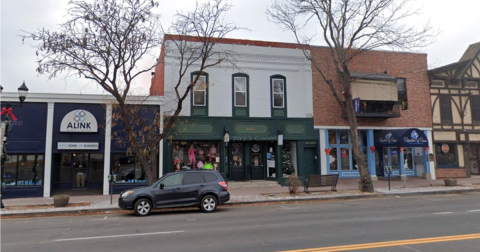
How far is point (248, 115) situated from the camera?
19766 millimetres

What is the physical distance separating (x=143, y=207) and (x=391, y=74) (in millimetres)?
19181

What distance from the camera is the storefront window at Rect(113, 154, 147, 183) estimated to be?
17625mm

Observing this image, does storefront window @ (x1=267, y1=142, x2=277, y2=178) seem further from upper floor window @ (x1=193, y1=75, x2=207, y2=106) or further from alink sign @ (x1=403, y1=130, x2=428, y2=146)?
alink sign @ (x1=403, y1=130, x2=428, y2=146)

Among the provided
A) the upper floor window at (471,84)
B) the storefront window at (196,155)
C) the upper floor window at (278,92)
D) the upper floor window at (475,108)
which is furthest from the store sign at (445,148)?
the storefront window at (196,155)

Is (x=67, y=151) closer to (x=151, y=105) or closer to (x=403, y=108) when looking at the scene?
(x=151, y=105)

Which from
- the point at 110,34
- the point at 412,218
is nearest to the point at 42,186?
the point at 110,34

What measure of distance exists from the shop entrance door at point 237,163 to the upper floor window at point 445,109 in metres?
15.0

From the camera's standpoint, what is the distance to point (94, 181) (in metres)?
17.7

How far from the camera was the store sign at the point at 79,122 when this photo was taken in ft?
55.3

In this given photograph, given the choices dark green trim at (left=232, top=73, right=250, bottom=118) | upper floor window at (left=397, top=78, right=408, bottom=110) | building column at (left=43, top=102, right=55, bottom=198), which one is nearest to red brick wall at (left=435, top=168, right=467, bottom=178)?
upper floor window at (left=397, top=78, right=408, bottom=110)

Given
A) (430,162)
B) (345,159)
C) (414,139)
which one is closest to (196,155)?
(345,159)

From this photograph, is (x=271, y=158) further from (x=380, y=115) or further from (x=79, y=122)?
(x=79, y=122)

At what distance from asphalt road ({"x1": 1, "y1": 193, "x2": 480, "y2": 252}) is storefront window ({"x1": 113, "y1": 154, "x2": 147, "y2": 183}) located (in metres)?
6.05

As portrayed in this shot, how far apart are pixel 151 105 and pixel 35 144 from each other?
20.2ft
